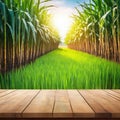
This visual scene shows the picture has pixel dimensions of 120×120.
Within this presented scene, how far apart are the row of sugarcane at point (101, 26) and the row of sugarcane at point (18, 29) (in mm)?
368

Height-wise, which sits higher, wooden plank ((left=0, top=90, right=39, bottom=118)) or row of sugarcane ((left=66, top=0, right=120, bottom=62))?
row of sugarcane ((left=66, top=0, right=120, bottom=62))

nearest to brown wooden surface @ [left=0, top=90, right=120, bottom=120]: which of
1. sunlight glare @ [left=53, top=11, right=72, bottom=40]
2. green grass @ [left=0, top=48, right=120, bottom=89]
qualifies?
green grass @ [left=0, top=48, right=120, bottom=89]

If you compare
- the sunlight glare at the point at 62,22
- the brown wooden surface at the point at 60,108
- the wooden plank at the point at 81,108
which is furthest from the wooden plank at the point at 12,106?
the sunlight glare at the point at 62,22

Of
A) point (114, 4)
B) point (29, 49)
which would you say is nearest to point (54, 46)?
point (29, 49)

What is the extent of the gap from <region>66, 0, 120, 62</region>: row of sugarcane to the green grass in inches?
7.4

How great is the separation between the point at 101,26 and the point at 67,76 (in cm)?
67

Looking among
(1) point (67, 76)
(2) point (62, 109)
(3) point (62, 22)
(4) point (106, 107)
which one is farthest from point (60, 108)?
(3) point (62, 22)

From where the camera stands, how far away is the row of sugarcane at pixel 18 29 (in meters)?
2.98

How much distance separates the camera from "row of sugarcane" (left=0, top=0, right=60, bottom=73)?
2.98 m

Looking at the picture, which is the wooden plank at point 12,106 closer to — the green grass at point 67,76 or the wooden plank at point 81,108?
the wooden plank at point 81,108

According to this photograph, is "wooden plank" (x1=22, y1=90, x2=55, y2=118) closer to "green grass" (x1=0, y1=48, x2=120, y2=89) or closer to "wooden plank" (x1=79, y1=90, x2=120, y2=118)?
"wooden plank" (x1=79, y1=90, x2=120, y2=118)

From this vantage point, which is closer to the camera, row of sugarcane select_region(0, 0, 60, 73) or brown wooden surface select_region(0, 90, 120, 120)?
brown wooden surface select_region(0, 90, 120, 120)

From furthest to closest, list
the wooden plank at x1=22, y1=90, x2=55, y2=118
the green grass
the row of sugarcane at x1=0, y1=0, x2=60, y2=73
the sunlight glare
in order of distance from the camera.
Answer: the sunlight glare → the green grass → the row of sugarcane at x1=0, y1=0, x2=60, y2=73 → the wooden plank at x1=22, y1=90, x2=55, y2=118

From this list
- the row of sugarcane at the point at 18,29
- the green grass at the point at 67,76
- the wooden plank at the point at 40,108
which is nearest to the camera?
the wooden plank at the point at 40,108
